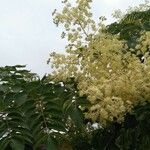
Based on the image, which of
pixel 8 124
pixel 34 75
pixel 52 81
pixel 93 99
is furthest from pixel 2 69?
pixel 93 99

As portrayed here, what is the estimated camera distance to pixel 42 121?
9.56 ft

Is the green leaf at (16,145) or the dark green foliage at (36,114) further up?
the dark green foliage at (36,114)

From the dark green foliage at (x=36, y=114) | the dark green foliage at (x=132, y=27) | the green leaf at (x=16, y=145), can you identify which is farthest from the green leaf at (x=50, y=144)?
the dark green foliage at (x=132, y=27)

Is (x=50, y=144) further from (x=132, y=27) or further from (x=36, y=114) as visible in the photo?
(x=132, y=27)

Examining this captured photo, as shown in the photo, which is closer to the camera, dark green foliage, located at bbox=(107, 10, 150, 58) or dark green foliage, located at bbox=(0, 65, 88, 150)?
dark green foliage, located at bbox=(0, 65, 88, 150)

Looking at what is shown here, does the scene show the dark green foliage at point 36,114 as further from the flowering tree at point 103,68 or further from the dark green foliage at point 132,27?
the dark green foliage at point 132,27

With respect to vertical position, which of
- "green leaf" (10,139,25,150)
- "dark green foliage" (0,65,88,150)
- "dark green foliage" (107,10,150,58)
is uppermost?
"dark green foliage" (107,10,150,58)

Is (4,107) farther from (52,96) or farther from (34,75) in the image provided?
(34,75)

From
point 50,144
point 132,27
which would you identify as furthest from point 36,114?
point 132,27

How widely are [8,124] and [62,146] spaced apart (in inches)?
13.0

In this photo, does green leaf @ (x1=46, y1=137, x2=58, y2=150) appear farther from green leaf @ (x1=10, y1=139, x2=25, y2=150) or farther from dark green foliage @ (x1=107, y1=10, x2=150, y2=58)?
dark green foliage @ (x1=107, y1=10, x2=150, y2=58)

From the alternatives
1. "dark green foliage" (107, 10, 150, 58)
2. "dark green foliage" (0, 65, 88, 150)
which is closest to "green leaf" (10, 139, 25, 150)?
"dark green foliage" (0, 65, 88, 150)

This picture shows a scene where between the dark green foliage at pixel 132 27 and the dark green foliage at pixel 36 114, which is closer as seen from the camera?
the dark green foliage at pixel 36 114

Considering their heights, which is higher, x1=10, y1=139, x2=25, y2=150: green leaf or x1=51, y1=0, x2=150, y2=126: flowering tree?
x1=51, y1=0, x2=150, y2=126: flowering tree
